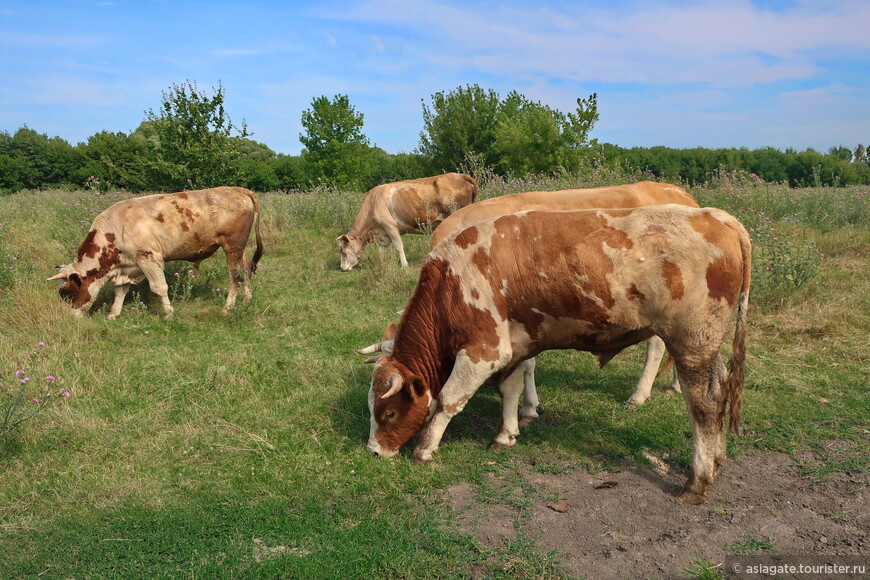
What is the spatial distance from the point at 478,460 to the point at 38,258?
1035 cm

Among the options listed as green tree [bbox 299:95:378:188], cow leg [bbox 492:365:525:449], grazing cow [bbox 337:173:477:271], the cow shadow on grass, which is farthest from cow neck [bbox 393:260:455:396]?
green tree [bbox 299:95:378:188]

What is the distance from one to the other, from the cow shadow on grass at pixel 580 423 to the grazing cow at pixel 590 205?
0.58 ft

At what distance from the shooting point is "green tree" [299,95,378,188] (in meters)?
38.7

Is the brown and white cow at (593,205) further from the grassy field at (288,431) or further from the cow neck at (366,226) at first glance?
the cow neck at (366,226)

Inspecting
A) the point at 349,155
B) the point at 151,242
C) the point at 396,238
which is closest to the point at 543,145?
the point at 349,155

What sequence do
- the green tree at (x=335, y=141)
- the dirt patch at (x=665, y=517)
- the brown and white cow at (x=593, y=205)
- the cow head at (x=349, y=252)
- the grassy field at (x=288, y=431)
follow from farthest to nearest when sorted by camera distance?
the green tree at (x=335, y=141), the cow head at (x=349, y=252), the brown and white cow at (x=593, y=205), the grassy field at (x=288, y=431), the dirt patch at (x=665, y=517)

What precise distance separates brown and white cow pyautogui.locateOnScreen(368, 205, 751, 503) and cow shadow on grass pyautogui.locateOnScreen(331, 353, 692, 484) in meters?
0.34

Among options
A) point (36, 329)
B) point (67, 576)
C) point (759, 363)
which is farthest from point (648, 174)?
point (67, 576)

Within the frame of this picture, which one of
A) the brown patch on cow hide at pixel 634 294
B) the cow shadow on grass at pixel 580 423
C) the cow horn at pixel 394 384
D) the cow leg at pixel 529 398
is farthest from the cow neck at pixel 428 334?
the brown patch on cow hide at pixel 634 294

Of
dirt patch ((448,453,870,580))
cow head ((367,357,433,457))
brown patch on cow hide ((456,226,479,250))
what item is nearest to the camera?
dirt patch ((448,453,870,580))

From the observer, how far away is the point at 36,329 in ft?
25.0

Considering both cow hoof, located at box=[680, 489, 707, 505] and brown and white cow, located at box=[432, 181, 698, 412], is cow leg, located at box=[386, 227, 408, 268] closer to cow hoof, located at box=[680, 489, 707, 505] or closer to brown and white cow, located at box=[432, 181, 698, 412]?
brown and white cow, located at box=[432, 181, 698, 412]

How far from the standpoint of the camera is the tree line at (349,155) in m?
17.9

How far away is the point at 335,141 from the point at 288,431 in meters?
35.3
